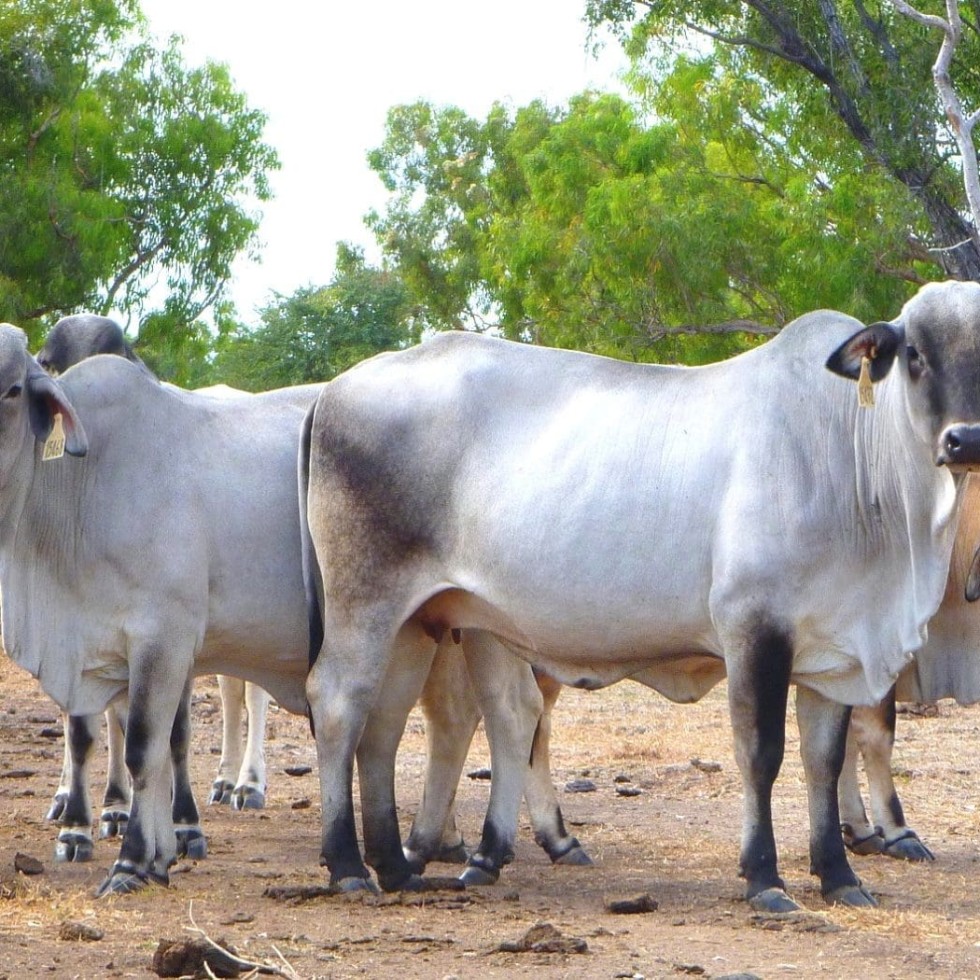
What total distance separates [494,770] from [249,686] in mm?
2792

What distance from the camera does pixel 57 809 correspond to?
8234 millimetres

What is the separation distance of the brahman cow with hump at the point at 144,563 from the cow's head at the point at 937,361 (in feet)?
6.32

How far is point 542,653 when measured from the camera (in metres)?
6.50

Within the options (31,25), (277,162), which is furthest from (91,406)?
(277,162)

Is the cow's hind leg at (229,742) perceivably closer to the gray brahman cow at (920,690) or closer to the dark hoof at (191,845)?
the dark hoof at (191,845)

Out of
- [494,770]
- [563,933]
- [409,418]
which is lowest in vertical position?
[563,933]

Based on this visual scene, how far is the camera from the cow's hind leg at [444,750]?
703cm

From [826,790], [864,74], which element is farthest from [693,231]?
[826,790]

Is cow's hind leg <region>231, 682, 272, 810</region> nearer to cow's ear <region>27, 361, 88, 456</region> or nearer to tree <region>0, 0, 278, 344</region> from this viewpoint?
cow's ear <region>27, 361, 88, 456</region>

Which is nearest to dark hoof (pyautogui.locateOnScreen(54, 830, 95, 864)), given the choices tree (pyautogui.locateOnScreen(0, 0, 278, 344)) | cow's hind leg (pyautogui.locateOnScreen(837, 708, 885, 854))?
cow's hind leg (pyautogui.locateOnScreen(837, 708, 885, 854))

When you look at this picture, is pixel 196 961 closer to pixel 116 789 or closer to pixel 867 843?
pixel 116 789

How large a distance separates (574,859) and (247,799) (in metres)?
2.22

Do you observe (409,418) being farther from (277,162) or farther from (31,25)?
(277,162)

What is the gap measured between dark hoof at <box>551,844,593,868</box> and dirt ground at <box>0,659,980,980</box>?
50 mm
